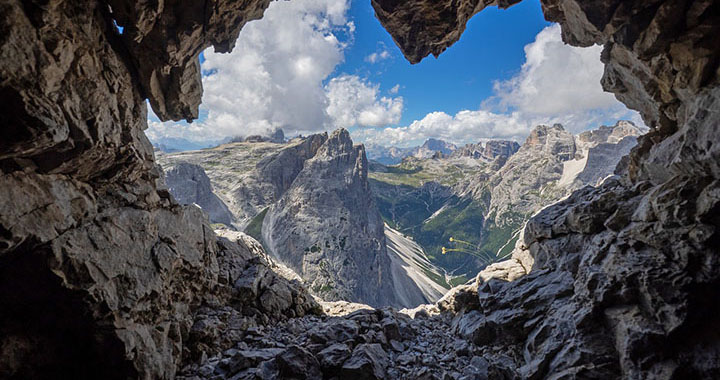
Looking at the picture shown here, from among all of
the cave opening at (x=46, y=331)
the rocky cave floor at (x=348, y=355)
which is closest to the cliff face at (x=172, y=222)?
the cave opening at (x=46, y=331)

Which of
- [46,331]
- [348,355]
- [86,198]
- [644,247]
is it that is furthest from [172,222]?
[644,247]

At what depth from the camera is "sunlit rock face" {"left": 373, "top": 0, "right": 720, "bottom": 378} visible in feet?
33.9

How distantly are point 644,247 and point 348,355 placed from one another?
15762 millimetres

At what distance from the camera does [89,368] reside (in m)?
12.3

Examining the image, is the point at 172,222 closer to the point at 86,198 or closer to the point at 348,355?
the point at 86,198

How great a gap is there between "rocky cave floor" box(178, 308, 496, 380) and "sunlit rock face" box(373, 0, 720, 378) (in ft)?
7.83

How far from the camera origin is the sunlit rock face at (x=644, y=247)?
10.3 metres

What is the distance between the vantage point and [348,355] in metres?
15.2

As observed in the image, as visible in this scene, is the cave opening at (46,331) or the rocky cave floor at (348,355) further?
the rocky cave floor at (348,355)

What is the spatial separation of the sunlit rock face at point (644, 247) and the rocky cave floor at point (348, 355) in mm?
2387

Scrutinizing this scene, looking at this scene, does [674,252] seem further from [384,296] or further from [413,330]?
[384,296]

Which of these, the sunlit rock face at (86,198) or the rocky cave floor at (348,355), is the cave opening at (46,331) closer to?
the sunlit rock face at (86,198)

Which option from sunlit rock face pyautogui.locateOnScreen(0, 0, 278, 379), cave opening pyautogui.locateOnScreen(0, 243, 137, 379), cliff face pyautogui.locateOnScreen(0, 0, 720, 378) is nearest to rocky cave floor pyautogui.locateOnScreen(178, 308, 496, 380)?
cliff face pyautogui.locateOnScreen(0, 0, 720, 378)

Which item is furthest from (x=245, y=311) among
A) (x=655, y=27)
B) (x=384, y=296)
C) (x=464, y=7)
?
(x=384, y=296)
